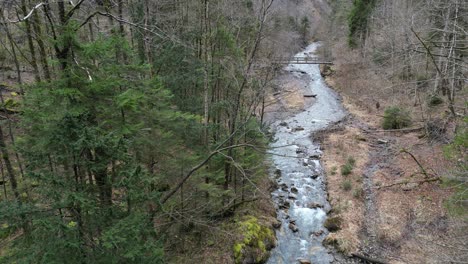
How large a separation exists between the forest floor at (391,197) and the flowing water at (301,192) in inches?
26.0

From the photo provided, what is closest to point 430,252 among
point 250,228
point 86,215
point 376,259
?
point 376,259

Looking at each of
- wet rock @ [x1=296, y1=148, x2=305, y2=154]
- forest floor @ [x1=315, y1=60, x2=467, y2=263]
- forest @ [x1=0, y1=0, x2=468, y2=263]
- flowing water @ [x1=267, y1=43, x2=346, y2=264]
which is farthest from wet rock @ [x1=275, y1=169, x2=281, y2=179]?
wet rock @ [x1=296, y1=148, x2=305, y2=154]

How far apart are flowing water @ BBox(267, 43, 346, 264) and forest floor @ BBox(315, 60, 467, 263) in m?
0.66

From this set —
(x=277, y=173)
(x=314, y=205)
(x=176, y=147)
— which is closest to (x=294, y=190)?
(x=314, y=205)

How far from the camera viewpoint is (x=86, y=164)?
5.40 meters

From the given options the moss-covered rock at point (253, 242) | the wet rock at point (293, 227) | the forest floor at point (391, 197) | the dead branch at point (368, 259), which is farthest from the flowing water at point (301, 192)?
the dead branch at point (368, 259)

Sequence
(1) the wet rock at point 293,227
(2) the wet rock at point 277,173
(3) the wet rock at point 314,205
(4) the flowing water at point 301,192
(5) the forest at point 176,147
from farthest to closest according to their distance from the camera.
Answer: (2) the wet rock at point 277,173
(3) the wet rock at point 314,205
(1) the wet rock at point 293,227
(4) the flowing water at point 301,192
(5) the forest at point 176,147

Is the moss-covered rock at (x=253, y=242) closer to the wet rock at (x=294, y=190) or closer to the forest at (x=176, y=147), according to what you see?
the forest at (x=176, y=147)

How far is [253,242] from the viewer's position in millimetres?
10609

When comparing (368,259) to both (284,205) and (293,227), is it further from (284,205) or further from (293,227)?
(284,205)

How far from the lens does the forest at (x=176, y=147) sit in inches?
204

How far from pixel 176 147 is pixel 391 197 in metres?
10.0

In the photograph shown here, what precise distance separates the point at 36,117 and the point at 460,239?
1008cm

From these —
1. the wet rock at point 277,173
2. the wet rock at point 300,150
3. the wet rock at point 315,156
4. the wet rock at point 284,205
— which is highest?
the wet rock at point 300,150
